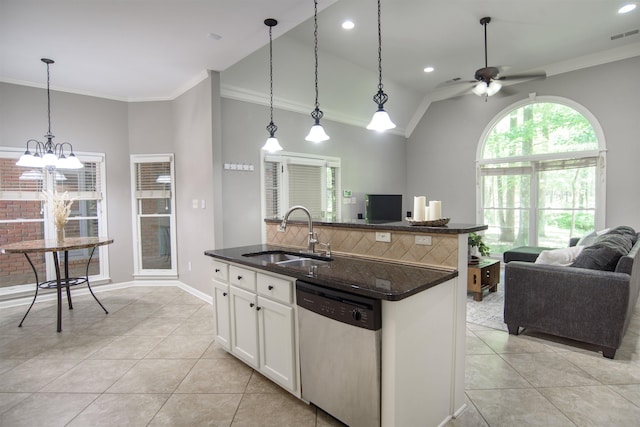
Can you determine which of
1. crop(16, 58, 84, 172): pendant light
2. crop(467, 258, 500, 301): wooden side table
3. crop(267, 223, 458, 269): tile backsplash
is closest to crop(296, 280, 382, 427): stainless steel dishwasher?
crop(267, 223, 458, 269): tile backsplash

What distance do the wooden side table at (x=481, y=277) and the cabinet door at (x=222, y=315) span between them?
2.96 meters

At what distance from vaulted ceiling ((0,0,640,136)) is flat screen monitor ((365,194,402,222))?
1.71 meters

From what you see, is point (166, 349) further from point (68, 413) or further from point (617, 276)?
point (617, 276)

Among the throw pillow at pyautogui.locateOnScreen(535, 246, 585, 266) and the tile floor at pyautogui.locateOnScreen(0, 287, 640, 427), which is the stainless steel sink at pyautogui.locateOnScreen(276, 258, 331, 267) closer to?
the tile floor at pyautogui.locateOnScreen(0, 287, 640, 427)

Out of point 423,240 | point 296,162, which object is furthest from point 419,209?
point 296,162

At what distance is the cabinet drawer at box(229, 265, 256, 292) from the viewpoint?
7.48 ft

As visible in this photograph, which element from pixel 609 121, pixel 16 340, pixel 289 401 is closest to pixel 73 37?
pixel 16 340

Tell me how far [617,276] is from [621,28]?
3807mm

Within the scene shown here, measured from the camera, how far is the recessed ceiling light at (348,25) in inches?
148

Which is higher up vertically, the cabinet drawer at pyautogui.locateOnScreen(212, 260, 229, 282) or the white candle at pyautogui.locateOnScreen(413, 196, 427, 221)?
the white candle at pyautogui.locateOnScreen(413, 196, 427, 221)

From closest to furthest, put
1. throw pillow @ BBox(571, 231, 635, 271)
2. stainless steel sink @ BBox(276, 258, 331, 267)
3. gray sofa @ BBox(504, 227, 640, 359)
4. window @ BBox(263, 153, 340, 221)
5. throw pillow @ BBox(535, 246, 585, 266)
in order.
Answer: stainless steel sink @ BBox(276, 258, 331, 267), gray sofa @ BBox(504, 227, 640, 359), throw pillow @ BBox(571, 231, 635, 271), throw pillow @ BBox(535, 246, 585, 266), window @ BBox(263, 153, 340, 221)

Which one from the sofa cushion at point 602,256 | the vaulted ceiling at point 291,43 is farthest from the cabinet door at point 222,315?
the sofa cushion at point 602,256

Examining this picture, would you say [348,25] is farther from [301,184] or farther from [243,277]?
[243,277]

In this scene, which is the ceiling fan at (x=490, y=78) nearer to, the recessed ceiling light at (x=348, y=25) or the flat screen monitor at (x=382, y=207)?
the recessed ceiling light at (x=348, y=25)
